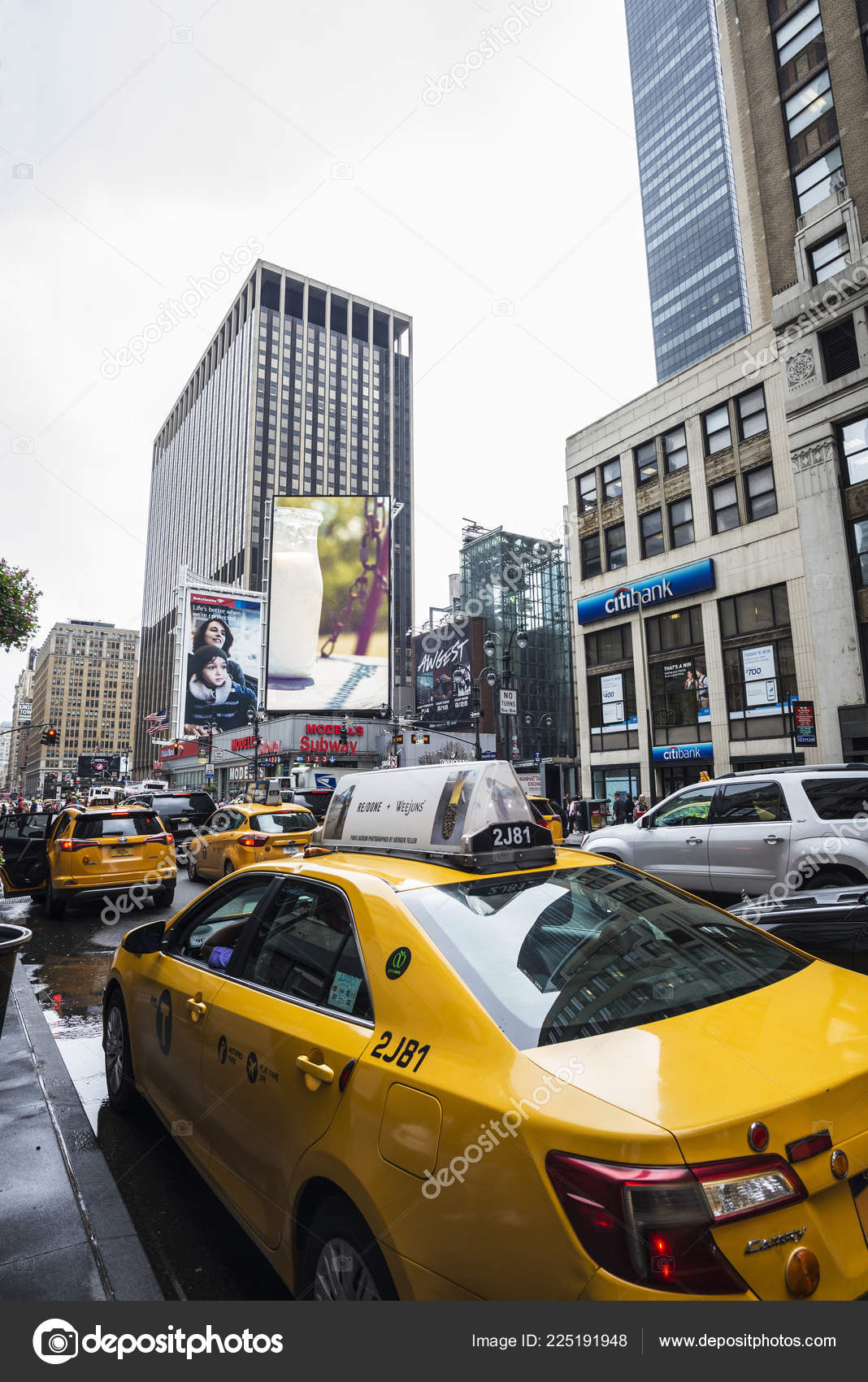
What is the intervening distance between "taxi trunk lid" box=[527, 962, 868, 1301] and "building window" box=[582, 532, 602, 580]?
1377 inches

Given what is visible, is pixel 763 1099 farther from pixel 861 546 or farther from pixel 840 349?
pixel 840 349

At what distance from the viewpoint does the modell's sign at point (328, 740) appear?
6172 cm

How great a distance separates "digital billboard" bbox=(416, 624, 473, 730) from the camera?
220ft

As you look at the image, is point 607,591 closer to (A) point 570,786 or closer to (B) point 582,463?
(B) point 582,463

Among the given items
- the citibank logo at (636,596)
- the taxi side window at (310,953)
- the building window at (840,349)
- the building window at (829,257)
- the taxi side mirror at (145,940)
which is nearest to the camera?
the taxi side window at (310,953)

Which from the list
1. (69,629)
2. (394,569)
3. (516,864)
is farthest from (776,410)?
(69,629)

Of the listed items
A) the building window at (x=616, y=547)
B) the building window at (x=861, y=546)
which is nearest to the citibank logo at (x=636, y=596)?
the building window at (x=616, y=547)

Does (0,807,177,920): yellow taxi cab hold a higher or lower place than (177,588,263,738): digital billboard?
lower

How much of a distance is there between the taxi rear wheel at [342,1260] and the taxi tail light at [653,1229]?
77cm

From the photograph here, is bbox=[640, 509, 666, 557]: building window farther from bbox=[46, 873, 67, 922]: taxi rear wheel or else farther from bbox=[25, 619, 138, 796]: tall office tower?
bbox=[25, 619, 138, 796]: tall office tower

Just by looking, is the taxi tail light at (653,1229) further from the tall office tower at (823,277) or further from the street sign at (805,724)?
the tall office tower at (823,277)

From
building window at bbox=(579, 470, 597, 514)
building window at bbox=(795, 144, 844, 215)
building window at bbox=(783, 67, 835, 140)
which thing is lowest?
building window at bbox=(579, 470, 597, 514)

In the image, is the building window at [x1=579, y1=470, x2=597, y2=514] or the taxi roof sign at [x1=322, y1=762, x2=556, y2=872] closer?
the taxi roof sign at [x1=322, y1=762, x2=556, y2=872]

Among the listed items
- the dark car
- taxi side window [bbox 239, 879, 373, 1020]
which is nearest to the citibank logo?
the dark car
